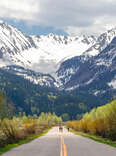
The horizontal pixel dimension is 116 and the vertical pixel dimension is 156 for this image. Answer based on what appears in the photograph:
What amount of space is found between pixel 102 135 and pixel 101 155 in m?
43.3

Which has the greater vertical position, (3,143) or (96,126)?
(96,126)

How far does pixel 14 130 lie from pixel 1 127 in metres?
4.46

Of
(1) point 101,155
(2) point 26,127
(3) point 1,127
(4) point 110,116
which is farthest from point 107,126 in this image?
(1) point 101,155

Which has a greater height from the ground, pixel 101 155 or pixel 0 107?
pixel 0 107

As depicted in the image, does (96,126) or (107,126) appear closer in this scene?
(107,126)

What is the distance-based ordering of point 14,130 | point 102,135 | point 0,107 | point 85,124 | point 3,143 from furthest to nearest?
1. point 85,124
2. point 102,135
3. point 14,130
4. point 0,107
5. point 3,143

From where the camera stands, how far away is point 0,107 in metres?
37.7

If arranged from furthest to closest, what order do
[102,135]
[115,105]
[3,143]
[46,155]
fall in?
[102,135]
[115,105]
[3,143]
[46,155]

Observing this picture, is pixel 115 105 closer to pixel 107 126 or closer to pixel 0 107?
pixel 107 126

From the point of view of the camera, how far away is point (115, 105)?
53.9 metres

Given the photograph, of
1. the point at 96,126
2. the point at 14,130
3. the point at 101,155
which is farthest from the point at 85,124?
the point at 101,155

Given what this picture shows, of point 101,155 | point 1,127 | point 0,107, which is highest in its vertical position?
point 0,107

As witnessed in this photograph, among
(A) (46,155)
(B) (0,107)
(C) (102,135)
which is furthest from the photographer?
(C) (102,135)

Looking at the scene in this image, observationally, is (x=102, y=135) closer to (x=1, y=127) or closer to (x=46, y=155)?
(x=1, y=127)
